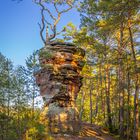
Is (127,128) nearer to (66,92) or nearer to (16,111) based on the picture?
(66,92)

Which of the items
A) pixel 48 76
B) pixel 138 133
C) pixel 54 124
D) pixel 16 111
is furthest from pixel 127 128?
pixel 16 111

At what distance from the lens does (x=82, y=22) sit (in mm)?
17500

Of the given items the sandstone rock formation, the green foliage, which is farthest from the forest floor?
the green foliage

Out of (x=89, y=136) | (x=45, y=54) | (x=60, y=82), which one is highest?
(x=45, y=54)

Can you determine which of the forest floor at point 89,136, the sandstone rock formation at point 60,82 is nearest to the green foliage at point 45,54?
the sandstone rock formation at point 60,82

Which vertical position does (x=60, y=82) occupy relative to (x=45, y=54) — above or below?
below

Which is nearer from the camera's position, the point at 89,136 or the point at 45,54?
the point at 89,136

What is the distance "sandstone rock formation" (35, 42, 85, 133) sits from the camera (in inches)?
625

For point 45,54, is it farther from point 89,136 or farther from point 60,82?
point 89,136

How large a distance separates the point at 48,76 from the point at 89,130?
543cm

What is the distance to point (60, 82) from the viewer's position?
55.8 feet

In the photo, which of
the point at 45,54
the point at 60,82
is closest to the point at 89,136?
the point at 60,82

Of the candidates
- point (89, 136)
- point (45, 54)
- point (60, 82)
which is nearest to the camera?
point (89, 136)

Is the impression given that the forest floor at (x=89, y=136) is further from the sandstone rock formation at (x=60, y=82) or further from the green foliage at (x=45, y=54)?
the green foliage at (x=45, y=54)
